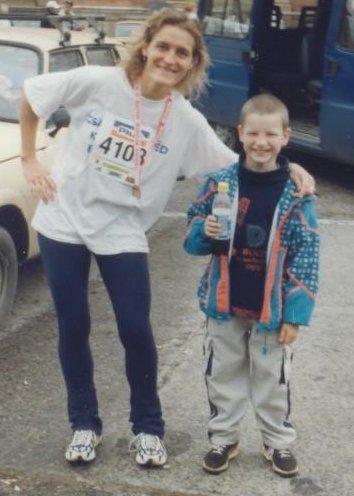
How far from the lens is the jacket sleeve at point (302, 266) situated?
3348 millimetres

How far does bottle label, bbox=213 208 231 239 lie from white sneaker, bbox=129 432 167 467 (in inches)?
36.5

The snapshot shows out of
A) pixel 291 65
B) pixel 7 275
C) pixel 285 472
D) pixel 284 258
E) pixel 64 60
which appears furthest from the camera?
pixel 291 65

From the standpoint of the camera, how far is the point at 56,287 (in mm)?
3496

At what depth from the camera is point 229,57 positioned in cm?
954

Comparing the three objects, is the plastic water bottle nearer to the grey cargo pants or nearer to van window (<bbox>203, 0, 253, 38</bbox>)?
the grey cargo pants

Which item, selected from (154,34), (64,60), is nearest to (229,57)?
(64,60)

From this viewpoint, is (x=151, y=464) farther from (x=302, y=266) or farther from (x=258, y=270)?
(x=302, y=266)

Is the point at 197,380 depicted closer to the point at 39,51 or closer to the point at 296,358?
the point at 296,358

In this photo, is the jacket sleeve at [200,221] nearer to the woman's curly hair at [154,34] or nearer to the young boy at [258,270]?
the young boy at [258,270]

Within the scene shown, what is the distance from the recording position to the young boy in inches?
132

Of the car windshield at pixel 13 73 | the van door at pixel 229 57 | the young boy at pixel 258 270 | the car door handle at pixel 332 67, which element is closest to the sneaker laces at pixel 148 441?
the young boy at pixel 258 270

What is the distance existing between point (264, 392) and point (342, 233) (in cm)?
408

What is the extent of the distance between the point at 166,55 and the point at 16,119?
2578 mm

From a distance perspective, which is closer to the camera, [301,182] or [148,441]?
[301,182]
